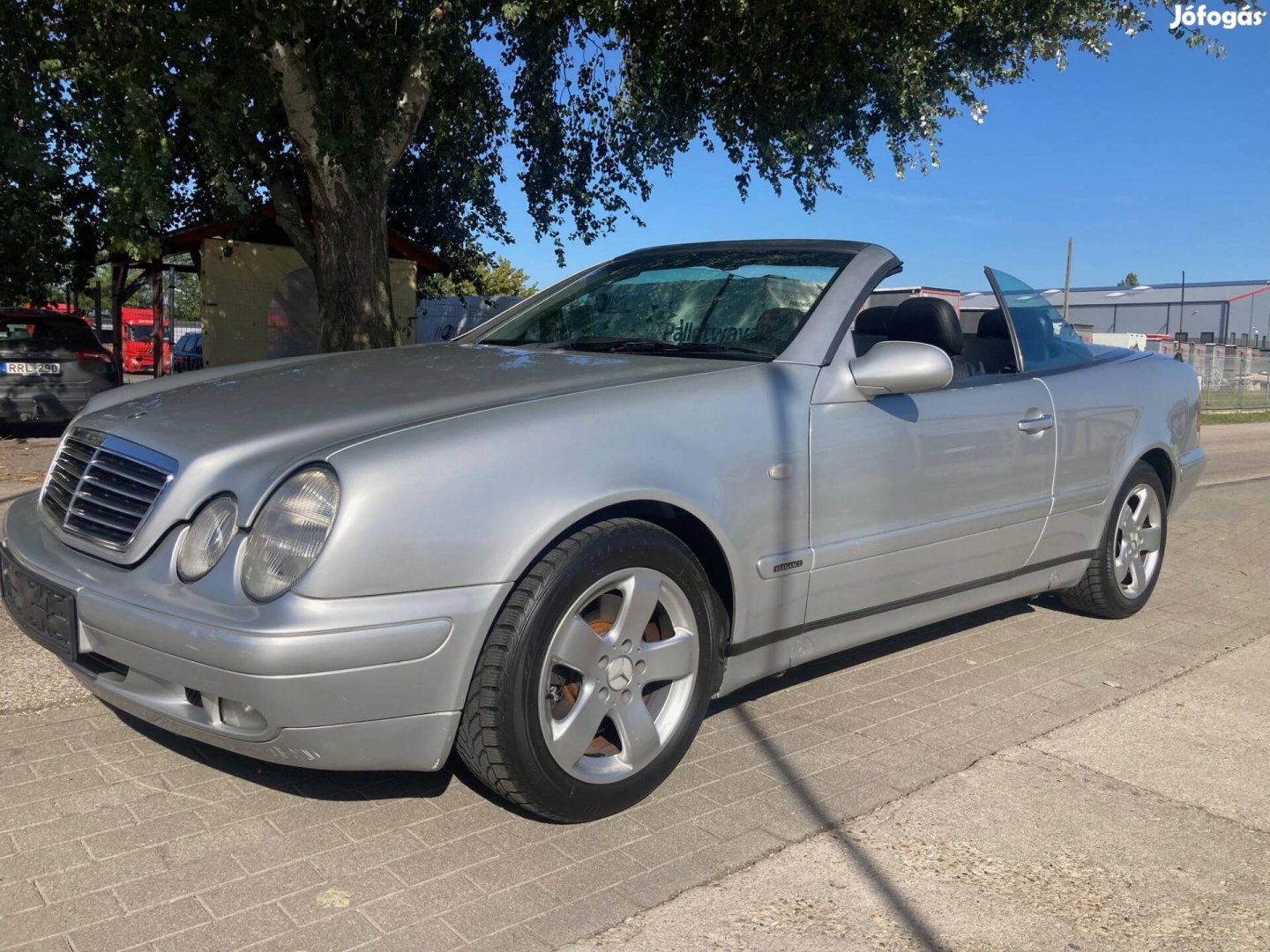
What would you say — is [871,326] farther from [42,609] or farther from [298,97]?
[298,97]

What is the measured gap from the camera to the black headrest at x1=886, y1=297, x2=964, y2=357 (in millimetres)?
4410

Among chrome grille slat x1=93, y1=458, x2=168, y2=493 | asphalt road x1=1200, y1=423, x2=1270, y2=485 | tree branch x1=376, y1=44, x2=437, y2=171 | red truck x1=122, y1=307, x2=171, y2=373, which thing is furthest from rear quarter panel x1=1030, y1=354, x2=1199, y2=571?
red truck x1=122, y1=307, x2=171, y2=373

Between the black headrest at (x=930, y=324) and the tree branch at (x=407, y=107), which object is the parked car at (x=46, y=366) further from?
the black headrest at (x=930, y=324)

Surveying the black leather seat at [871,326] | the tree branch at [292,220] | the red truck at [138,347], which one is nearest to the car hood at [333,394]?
the black leather seat at [871,326]

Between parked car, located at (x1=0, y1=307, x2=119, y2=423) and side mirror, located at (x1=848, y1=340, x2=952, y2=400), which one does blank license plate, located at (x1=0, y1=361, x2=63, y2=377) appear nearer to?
parked car, located at (x1=0, y1=307, x2=119, y2=423)

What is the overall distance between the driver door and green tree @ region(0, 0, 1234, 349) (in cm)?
698

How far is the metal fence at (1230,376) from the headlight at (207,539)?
3066 cm

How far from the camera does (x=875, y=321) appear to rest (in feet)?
15.8

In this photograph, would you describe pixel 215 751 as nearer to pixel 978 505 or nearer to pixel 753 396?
pixel 753 396

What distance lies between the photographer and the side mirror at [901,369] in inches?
143

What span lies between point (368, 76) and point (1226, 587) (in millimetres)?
8143

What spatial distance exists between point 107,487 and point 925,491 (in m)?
2.58

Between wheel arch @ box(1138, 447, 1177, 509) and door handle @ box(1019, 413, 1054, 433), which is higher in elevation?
door handle @ box(1019, 413, 1054, 433)

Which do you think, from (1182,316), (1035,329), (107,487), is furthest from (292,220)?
(1182,316)
